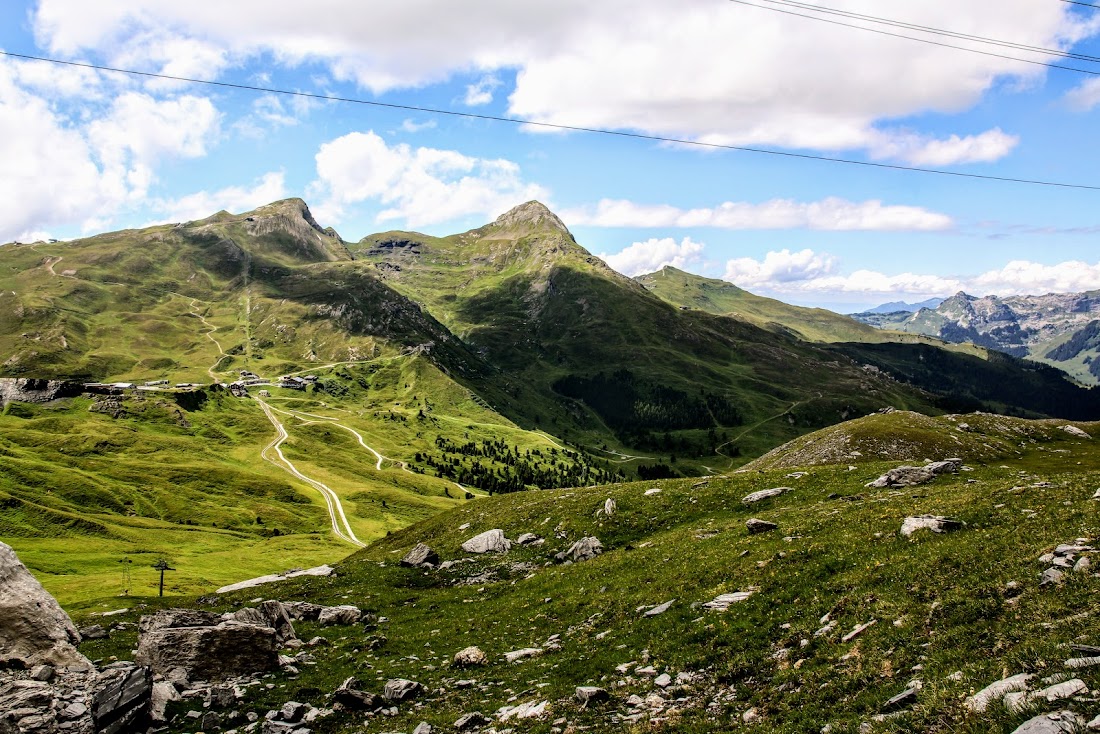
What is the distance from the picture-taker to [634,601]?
25531mm

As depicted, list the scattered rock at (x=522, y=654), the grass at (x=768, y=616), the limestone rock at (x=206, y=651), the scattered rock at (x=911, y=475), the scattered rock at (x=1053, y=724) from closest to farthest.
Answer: the scattered rock at (x=1053, y=724), the grass at (x=768, y=616), the limestone rock at (x=206, y=651), the scattered rock at (x=522, y=654), the scattered rock at (x=911, y=475)

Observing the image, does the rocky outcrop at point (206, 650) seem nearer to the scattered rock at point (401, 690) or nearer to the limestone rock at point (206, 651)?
the limestone rock at point (206, 651)

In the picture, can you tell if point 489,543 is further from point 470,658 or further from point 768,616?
point 768,616

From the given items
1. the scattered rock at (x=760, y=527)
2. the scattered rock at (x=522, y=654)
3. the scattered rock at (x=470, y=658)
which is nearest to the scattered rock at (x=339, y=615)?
the scattered rock at (x=470, y=658)

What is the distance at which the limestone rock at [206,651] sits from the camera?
22.7 meters

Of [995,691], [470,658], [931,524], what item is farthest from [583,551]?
[995,691]

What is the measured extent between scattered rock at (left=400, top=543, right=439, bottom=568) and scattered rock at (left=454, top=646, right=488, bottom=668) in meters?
22.7

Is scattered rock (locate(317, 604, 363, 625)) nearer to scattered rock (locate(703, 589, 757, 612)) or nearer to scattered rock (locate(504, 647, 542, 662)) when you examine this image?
scattered rock (locate(504, 647, 542, 662))

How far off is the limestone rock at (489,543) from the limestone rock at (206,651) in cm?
2253

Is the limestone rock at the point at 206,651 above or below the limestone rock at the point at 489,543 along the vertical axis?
above

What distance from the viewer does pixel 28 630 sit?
22156mm

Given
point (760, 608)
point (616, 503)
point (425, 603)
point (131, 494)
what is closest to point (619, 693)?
point (760, 608)

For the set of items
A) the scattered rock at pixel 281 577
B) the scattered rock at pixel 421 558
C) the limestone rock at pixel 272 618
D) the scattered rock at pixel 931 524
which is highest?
the scattered rock at pixel 931 524

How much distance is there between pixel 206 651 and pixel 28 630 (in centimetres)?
689
